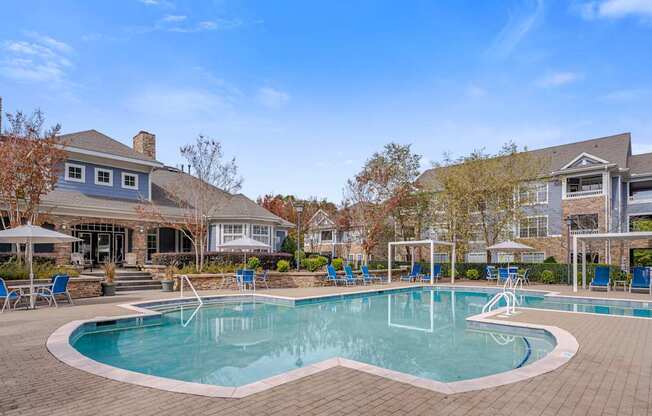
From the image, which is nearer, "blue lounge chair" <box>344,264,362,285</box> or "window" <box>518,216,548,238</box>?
"blue lounge chair" <box>344,264,362,285</box>

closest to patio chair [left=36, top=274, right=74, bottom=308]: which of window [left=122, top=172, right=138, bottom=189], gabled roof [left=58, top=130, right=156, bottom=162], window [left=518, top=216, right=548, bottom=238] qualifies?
gabled roof [left=58, top=130, right=156, bottom=162]

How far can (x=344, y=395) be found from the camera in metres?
4.44

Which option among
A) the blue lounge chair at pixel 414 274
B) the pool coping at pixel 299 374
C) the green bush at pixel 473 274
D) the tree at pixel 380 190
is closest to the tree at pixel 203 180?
the tree at pixel 380 190

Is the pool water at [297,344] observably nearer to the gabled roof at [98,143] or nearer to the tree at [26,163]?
the tree at [26,163]

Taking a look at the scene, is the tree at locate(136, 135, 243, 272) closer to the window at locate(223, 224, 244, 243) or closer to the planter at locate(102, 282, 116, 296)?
the window at locate(223, 224, 244, 243)

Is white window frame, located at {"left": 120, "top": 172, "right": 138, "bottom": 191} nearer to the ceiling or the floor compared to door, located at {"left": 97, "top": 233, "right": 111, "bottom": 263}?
nearer to the ceiling

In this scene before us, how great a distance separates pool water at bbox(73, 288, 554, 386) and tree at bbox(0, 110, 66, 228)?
7072 millimetres

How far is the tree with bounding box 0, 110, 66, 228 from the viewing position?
13969 mm

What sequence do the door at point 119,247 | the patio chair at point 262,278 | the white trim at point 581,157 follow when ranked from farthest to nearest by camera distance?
the white trim at point 581,157 → the door at point 119,247 → the patio chair at point 262,278

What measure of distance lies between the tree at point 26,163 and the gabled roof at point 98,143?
14.0ft

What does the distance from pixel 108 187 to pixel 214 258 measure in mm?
6566

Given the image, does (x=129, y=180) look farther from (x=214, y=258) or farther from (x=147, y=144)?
(x=214, y=258)

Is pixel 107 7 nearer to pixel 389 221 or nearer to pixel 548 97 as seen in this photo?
pixel 548 97

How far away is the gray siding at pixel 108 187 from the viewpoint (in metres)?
19.7
